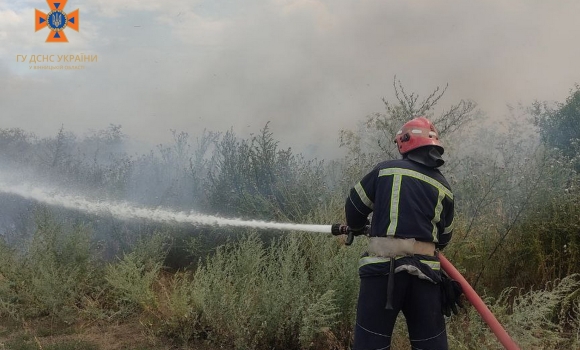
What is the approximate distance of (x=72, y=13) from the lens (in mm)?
11570

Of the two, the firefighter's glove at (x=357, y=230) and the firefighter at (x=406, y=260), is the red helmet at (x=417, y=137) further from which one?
the firefighter's glove at (x=357, y=230)

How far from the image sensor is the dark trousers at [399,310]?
2.99 metres

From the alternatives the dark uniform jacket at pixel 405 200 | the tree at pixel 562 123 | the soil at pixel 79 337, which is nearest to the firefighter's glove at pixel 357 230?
the dark uniform jacket at pixel 405 200

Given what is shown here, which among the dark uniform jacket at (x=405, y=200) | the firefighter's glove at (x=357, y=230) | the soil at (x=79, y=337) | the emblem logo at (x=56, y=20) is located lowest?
the soil at (x=79, y=337)

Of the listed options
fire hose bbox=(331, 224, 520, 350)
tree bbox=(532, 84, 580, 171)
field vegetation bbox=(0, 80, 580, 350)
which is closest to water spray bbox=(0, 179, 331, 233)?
field vegetation bbox=(0, 80, 580, 350)

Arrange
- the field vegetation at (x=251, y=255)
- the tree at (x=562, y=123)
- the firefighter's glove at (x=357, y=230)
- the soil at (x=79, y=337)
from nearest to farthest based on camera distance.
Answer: the firefighter's glove at (x=357, y=230) < the field vegetation at (x=251, y=255) < the soil at (x=79, y=337) < the tree at (x=562, y=123)

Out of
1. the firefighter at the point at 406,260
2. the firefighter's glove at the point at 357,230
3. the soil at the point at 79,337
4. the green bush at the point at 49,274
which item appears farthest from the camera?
the green bush at the point at 49,274

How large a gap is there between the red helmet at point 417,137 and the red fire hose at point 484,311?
803 mm

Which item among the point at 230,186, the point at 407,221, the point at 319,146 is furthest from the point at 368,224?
the point at 319,146

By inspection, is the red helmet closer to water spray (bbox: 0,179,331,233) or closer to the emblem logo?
water spray (bbox: 0,179,331,233)

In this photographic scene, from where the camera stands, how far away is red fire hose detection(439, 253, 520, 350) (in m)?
3.10

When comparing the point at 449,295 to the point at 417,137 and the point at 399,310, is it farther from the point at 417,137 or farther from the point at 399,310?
the point at 417,137

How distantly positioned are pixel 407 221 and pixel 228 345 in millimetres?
2099

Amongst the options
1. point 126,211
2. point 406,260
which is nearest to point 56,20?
point 126,211
